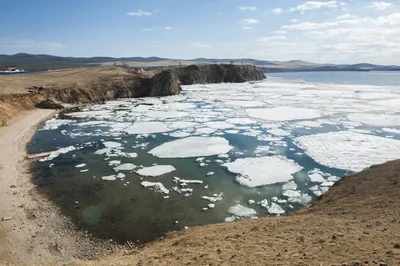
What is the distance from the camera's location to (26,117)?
3431cm

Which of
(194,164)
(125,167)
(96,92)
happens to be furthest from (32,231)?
(96,92)

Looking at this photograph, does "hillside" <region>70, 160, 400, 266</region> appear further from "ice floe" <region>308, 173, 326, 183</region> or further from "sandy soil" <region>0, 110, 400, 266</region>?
"ice floe" <region>308, 173, 326, 183</region>

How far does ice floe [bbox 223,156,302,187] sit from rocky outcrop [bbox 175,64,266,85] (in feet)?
236

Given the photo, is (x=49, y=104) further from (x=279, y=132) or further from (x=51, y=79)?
(x=279, y=132)

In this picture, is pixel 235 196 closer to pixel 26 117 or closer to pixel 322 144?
pixel 322 144

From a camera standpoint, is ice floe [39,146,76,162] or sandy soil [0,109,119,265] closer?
sandy soil [0,109,119,265]

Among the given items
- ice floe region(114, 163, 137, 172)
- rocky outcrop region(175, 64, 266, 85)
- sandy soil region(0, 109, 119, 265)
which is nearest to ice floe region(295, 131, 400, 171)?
ice floe region(114, 163, 137, 172)

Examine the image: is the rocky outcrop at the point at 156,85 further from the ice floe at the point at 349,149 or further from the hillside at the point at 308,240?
the hillside at the point at 308,240

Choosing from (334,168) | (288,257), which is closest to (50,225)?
(288,257)

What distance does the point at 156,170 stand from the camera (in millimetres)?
17484

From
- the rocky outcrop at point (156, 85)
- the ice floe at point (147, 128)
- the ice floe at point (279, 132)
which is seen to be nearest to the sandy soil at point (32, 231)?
the ice floe at point (147, 128)

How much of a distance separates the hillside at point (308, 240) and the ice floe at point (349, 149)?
21.5ft

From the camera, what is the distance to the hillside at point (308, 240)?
666 centimetres

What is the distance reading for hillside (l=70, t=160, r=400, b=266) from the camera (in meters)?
6.66
